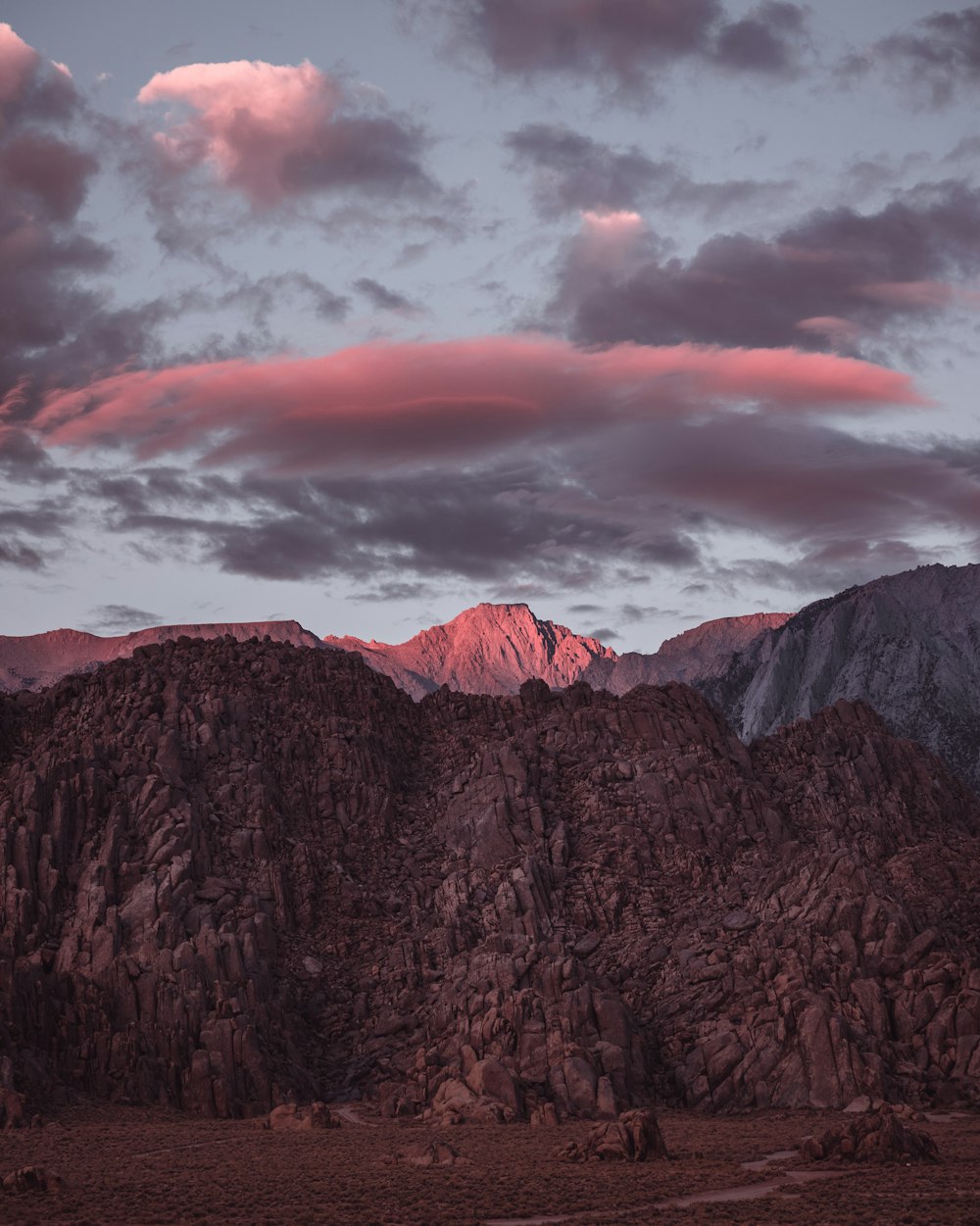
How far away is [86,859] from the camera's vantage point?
119750 millimetres

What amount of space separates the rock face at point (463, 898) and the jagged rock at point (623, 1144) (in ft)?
47.9

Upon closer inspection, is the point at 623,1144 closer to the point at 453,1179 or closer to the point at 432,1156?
the point at 432,1156

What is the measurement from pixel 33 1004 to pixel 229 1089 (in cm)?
1665

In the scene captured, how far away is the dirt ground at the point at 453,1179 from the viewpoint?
6219 cm

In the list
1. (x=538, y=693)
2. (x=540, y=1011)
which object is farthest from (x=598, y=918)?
(x=538, y=693)

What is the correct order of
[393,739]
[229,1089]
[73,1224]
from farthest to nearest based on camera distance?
[393,739] → [229,1089] → [73,1224]

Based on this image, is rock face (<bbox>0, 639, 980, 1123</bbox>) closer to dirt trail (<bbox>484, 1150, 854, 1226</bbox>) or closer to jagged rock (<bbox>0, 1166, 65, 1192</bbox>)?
dirt trail (<bbox>484, 1150, 854, 1226</bbox>)

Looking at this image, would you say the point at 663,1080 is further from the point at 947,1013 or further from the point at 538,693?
the point at 538,693

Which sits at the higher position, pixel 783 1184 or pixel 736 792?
pixel 736 792

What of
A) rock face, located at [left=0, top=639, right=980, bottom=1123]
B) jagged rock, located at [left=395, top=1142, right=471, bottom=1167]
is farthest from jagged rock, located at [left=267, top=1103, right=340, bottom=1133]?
jagged rock, located at [left=395, top=1142, right=471, bottom=1167]

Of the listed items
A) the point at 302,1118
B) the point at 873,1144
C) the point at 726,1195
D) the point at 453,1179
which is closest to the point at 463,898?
the point at 302,1118

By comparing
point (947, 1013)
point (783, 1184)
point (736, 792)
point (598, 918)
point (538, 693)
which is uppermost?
point (538, 693)

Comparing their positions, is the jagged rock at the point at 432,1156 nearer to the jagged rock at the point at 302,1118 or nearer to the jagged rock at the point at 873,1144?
the jagged rock at the point at 302,1118

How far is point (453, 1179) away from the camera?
235 ft
